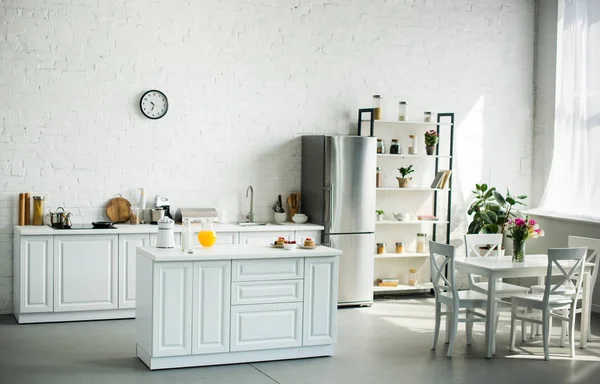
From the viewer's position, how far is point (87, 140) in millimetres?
7496

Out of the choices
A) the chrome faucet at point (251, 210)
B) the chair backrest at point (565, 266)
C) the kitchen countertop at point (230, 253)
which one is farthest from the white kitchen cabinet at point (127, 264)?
the chair backrest at point (565, 266)

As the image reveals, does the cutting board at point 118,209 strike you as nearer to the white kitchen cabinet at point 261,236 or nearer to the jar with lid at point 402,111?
the white kitchen cabinet at point 261,236

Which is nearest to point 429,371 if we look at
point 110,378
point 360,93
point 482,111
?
point 110,378

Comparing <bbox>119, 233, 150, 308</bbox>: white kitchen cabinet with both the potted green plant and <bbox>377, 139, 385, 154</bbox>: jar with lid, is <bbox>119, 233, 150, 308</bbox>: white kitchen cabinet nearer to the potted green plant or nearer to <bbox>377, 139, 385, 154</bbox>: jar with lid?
<bbox>377, 139, 385, 154</bbox>: jar with lid

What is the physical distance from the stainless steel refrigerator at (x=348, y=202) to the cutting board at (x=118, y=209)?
6.57 ft

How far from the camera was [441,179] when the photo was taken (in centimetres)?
877

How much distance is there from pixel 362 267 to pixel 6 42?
427 cm

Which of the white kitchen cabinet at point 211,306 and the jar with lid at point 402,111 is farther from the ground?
the jar with lid at point 402,111

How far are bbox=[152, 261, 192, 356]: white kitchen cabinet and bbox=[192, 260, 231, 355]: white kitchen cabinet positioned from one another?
48mm

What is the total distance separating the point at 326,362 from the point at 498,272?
1.58 metres

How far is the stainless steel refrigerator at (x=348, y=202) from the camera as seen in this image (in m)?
7.94

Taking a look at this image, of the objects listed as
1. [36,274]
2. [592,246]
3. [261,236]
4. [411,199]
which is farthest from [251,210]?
[592,246]

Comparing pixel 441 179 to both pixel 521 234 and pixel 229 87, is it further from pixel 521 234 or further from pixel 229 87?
pixel 229 87

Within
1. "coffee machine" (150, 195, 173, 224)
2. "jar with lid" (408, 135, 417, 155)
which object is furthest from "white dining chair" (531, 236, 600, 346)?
"coffee machine" (150, 195, 173, 224)
